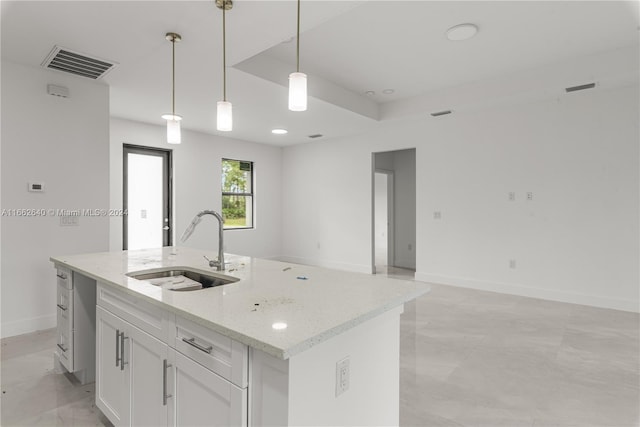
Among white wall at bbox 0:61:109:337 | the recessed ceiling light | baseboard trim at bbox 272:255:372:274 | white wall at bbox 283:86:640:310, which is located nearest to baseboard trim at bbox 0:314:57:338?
white wall at bbox 0:61:109:337

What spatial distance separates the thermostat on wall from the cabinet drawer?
2.95 m

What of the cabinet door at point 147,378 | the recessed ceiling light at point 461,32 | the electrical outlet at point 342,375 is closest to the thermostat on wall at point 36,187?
the cabinet door at point 147,378

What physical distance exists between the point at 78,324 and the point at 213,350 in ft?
5.50

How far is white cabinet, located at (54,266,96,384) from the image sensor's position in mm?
2256

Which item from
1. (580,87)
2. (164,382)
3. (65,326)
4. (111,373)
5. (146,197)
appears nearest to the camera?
(164,382)

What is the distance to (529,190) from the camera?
4.51 m

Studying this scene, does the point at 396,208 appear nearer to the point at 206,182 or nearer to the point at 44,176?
the point at 206,182

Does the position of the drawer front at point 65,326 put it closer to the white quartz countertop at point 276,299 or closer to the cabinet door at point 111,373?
the white quartz countertop at point 276,299

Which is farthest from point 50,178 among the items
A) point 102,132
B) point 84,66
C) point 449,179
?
point 449,179

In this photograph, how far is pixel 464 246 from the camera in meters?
5.08

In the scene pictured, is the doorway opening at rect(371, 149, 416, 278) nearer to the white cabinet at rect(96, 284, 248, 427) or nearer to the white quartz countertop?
the white quartz countertop

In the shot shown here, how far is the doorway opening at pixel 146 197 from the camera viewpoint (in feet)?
17.2

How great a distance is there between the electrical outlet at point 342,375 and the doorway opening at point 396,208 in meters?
5.77

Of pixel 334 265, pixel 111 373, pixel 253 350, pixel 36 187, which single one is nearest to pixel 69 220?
pixel 36 187
